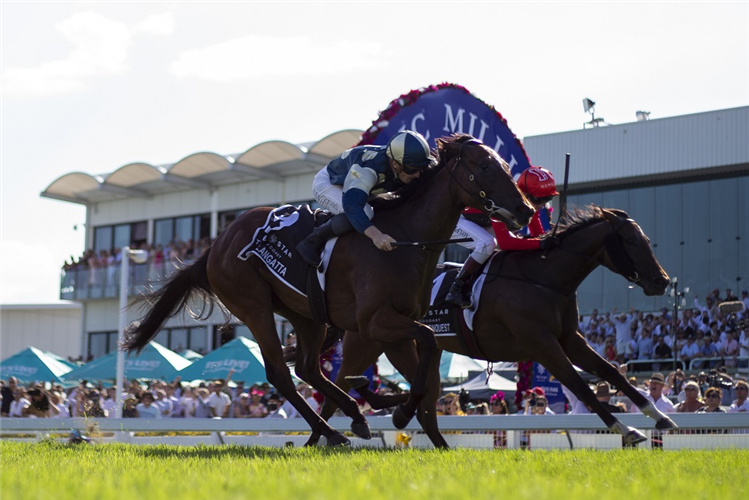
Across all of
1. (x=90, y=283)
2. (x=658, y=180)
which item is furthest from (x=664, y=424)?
(x=90, y=283)

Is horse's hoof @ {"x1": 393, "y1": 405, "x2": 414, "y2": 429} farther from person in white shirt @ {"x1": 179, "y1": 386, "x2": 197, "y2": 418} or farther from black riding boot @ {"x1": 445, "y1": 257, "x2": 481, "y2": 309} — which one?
person in white shirt @ {"x1": 179, "y1": 386, "x2": 197, "y2": 418}

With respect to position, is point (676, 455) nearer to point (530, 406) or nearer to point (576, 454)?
point (576, 454)

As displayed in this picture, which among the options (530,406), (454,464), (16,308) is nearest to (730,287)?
(530,406)

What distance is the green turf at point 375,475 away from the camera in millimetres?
3148

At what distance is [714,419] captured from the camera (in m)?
7.61

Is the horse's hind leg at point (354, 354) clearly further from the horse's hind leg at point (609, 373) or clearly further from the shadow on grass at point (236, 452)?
the horse's hind leg at point (609, 373)

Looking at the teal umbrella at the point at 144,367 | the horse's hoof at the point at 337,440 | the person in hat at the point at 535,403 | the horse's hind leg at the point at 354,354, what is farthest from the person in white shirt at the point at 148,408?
the horse's hoof at the point at 337,440

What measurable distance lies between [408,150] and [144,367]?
1409 cm

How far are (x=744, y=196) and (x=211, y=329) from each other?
18033 mm

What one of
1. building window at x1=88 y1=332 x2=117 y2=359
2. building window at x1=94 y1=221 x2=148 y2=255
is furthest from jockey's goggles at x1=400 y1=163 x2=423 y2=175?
building window at x1=88 y1=332 x2=117 y2=359

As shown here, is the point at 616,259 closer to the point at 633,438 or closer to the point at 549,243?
the point at 549,243

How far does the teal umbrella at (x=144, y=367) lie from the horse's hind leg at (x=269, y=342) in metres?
11.7

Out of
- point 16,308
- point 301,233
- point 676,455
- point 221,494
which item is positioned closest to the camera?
point 221,494

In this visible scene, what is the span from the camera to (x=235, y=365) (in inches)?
672
